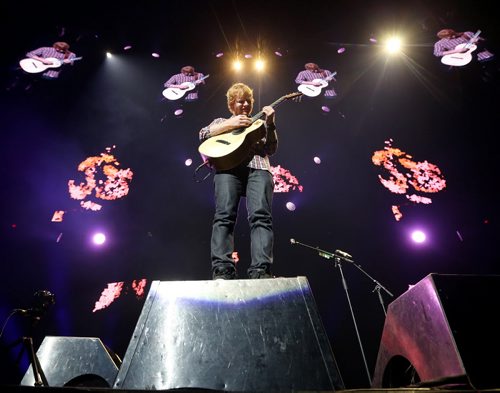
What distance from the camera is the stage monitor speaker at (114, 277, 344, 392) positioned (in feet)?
4.40

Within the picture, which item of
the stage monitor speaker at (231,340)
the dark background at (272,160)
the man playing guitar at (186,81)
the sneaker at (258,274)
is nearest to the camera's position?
the stage monitor speaker at (231,340)

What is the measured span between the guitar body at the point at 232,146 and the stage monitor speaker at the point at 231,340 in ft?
4.29

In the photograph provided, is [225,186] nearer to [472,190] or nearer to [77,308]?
[77,308]

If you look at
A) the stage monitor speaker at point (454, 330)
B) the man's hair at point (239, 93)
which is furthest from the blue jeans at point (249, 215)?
the stage monitor speaker at point (454, 330)

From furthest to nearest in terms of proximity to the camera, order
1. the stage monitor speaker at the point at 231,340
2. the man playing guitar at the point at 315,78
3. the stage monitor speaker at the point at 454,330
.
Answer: the man playing guitar at the point at 315,78 < the stage monitor speaker at the point at 231,340 < the stage monitor speaker at the point at 454,330

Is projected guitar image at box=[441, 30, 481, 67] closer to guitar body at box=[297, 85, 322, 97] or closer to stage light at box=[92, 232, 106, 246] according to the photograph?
guitar body at box=[297, 85, 322, 97]

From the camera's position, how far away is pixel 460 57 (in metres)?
8.62

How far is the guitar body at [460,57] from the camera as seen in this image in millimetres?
8484

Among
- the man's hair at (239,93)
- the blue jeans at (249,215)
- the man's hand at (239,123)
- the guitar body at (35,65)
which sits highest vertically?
the guitar body at (35,65)

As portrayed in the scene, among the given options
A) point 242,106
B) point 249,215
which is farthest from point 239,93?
point 249,215

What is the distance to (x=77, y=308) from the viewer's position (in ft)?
23.4

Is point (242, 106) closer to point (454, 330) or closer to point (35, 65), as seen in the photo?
point (454, 330)

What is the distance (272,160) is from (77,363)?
22.9 ft

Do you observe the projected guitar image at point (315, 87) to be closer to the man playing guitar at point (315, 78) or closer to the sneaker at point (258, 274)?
the man playing guitar at point (315, 78)
